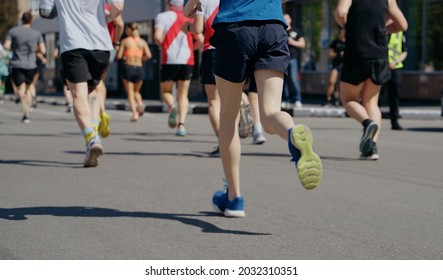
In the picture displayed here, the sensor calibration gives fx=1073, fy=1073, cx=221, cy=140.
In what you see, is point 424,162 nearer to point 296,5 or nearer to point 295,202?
point 295,202

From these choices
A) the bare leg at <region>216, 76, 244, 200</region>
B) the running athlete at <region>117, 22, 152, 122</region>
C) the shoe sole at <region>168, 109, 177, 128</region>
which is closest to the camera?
the bare leg at <region>216, 76, 244, 200</region>

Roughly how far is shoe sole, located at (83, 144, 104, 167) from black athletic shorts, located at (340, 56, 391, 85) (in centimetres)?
290

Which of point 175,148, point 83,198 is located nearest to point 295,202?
point 83,198

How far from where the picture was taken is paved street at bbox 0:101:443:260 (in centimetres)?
554

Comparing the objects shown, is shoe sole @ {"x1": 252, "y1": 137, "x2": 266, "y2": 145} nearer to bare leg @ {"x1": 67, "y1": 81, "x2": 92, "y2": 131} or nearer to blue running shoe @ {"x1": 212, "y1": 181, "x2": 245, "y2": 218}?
bare leg @ {"x1": 67, "y1": 81, "x2": 92, "y2": 131}

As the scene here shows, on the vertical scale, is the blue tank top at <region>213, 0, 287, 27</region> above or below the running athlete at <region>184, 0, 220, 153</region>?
above

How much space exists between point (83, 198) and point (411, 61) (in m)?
21.3

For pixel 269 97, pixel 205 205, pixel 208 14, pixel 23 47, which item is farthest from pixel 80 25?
pixel 23 47

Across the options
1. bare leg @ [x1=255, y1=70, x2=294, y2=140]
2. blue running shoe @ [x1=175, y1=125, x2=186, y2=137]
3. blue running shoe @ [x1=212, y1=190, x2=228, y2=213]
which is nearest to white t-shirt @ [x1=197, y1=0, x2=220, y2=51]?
blue running shoe @ [x1=175, y1=125, x2=186, y2=137]

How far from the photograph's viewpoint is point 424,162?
10.7 metres

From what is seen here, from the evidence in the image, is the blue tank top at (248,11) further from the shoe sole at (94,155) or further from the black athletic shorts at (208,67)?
the black athletic shorts at (208,67)

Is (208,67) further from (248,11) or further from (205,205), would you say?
(248,11)

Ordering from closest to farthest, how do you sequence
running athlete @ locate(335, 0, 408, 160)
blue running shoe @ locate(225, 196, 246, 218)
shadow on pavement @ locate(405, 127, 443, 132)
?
blue running shoe @ locate(225, 196, 246, 218) < running athlete @ locate(335, 0, 408, 160) < shadow on pavement @ locate(405, 127, 443, 132)

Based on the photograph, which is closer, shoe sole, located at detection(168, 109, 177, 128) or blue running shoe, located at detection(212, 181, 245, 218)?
blue running shoe, located at detection(212, 181, 245, 218)
